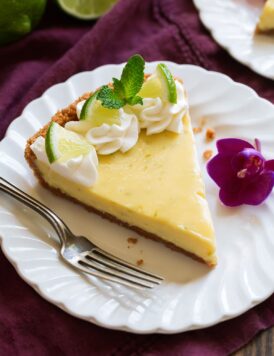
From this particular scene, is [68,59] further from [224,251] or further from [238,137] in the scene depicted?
[224,251]

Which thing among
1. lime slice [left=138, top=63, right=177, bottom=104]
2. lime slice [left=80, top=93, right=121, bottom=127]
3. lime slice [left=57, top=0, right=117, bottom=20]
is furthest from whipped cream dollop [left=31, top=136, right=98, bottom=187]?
lime slice [left=57, top=0, right=117, bottom=20]

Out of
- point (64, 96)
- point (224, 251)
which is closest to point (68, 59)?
point (64, 96)

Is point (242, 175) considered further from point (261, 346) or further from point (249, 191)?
point (261, 346)

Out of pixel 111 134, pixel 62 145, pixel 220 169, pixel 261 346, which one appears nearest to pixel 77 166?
pixel 62 145

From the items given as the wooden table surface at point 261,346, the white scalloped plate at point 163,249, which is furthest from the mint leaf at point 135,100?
the wooden table surface at point 261,346

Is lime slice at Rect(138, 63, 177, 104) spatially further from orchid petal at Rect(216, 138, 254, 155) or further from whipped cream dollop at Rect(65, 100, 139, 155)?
orchid petal at Rect(216, 138, 254, 155)

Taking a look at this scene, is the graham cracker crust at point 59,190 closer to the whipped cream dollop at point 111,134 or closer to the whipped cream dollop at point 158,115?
the whipped cream dollop at point 111,134
